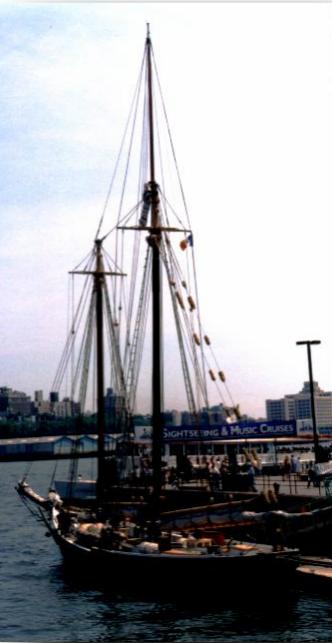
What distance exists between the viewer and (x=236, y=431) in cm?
6812

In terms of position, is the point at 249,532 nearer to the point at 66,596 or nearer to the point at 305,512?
the point at 305,512

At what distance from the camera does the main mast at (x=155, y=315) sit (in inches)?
1486

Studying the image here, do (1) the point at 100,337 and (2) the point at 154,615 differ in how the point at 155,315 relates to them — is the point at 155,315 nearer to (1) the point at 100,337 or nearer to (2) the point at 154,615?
(2) the point at 154,615

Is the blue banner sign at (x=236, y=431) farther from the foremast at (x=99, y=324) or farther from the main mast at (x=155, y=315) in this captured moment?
the main mast at (x=155, y=315)

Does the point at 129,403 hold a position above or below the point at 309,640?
above

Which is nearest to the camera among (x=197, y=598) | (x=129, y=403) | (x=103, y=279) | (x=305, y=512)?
(x=197, y=598)

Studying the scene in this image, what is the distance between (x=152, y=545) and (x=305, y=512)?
6.66 m

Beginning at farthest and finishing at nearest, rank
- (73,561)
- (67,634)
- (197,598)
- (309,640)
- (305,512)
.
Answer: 1. (73,561)
2. (305,512)
3. (197,598)
4. (67,634)
5. (309,640)

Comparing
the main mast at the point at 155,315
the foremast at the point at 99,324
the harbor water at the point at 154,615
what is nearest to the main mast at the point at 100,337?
the foremast at the point at 99,324

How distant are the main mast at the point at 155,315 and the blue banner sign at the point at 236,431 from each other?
27.4 metres

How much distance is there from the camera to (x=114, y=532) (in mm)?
39625

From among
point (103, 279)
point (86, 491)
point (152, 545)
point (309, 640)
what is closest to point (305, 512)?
point (152, 545)

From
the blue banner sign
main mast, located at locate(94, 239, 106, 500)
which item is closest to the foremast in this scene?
main mast, located at locate(94, 239, 106, 500)

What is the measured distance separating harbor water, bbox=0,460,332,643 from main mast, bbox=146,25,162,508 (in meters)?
5.43
